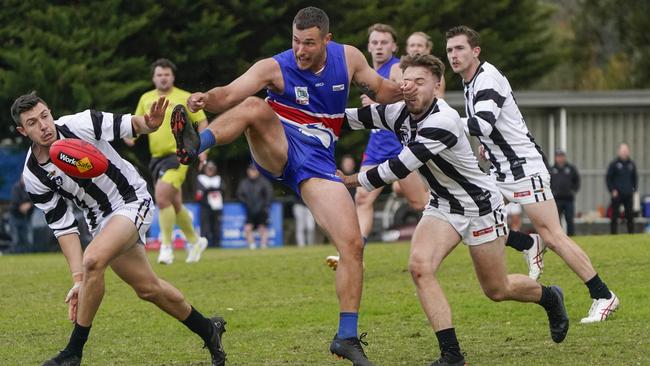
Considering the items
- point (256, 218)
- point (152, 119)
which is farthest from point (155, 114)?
point (256, 218)

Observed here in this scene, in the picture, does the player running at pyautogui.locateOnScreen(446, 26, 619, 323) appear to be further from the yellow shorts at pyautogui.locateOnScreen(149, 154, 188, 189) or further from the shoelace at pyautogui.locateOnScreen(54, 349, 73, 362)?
the yellow shorts at pyautogui.locateOnScreen(149, 154, 188, 189)

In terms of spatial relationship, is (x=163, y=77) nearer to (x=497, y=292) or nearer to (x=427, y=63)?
(x=427, y=63)

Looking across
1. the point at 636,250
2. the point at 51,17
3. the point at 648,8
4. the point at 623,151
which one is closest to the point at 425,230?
the point at 636,250

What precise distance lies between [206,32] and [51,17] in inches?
141

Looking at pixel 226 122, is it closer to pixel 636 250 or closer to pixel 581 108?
pixel 636 250

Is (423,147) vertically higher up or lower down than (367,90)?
lower down

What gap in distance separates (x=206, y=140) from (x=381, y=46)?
16.7 ft

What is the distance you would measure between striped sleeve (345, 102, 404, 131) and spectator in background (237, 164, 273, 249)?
654 inches

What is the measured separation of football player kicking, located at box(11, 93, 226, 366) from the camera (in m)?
8.20

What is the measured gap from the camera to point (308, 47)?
823 centimetres

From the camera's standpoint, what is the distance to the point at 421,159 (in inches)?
313

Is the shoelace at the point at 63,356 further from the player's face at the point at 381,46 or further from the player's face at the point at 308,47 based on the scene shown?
the player's face at the point at 381,46

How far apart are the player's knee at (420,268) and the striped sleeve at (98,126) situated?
7.01 feet

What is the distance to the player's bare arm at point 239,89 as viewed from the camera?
7.76m
